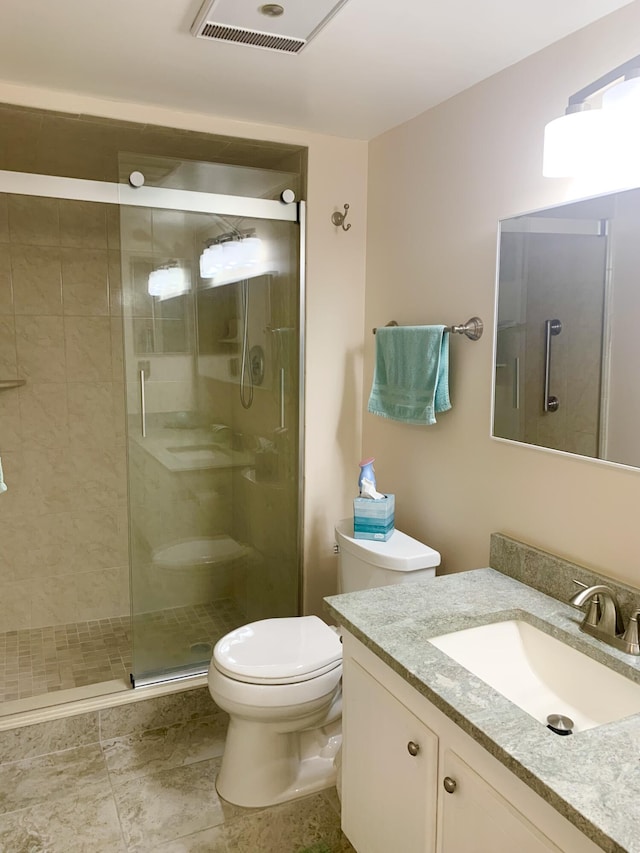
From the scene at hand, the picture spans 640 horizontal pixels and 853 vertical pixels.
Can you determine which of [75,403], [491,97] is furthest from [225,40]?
[75,403]

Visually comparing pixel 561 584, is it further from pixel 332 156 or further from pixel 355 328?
pixel 332 156

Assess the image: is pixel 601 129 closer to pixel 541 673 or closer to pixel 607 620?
pixel 607 620

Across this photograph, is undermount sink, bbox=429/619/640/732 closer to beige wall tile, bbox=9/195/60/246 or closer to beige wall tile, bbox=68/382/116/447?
beige wall tile, bbox=68/382/116/447

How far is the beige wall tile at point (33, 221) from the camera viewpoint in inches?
118

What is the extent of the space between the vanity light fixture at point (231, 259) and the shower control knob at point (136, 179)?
1.02 feet

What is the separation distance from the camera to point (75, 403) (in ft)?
10.5

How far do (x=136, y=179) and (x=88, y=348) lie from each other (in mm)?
1090

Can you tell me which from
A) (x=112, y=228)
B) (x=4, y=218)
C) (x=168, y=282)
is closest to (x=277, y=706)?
(x=168, y=282)

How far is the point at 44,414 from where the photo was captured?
3.15 m

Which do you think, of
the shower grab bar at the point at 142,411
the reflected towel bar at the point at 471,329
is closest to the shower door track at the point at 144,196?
the shower grab bar at the point at 142,411

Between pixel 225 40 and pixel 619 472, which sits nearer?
pixel 619 472

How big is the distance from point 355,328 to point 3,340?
5.15 feet

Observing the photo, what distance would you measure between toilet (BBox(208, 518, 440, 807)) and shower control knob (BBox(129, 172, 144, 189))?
1401 millimetres

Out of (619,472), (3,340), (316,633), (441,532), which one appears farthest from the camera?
(3,340)
